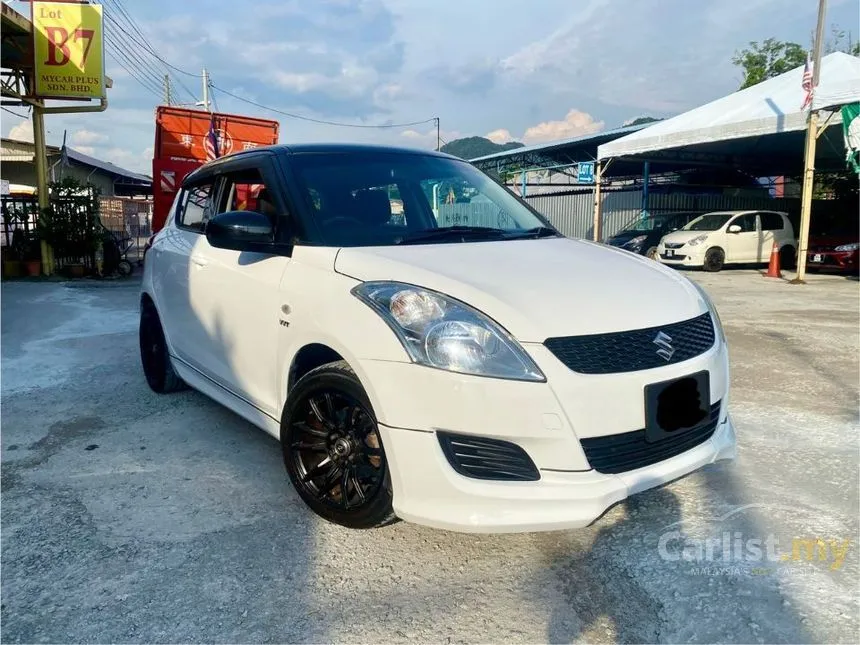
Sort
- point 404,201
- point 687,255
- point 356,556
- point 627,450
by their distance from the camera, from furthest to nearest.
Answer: point 687,255, point 404,201, point 356,556, point 627,450

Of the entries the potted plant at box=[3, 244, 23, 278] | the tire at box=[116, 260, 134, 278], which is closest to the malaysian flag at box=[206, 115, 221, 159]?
the tire at box=[116, 260, 134, 278]

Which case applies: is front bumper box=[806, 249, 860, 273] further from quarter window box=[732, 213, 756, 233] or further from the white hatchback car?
the white hatchback car

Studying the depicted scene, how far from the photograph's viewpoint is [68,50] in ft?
40.1

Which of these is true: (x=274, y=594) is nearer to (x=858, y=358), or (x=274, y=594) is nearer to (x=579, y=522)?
(x=579, y=522)

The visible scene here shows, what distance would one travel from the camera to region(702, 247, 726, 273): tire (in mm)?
15711

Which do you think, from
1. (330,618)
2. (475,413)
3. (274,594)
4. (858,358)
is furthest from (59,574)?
(858,358)

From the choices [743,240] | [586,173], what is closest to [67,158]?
[586,173]

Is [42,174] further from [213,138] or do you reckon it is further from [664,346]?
[664,346]

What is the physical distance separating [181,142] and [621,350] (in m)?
11.8

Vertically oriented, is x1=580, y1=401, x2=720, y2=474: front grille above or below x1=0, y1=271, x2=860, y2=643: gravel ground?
above

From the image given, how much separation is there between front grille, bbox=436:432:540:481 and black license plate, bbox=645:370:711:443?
18.8 inches

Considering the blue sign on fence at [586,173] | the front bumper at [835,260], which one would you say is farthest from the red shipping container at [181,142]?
the front bumper at [835,260]

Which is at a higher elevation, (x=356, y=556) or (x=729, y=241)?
(x=729, y=241)

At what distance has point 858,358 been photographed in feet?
19.7
